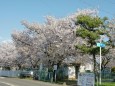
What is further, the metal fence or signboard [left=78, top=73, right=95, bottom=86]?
the metal fence

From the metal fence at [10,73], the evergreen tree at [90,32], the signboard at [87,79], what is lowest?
the signboard at [87,79]

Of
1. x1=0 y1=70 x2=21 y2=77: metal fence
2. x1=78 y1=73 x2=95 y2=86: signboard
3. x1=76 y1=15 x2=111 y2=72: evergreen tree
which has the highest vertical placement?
x1=76 y1=15 x2=111 y2=72: evergreen tree

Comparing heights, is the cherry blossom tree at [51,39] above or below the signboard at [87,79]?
above

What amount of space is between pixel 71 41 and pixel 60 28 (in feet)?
10.4

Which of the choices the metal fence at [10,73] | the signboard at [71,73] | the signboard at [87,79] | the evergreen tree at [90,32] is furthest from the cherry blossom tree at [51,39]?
the signboard at [87,79]

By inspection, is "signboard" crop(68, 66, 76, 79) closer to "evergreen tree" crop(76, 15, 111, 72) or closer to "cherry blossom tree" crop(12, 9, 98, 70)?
"cherry blossom tree" crop(12, 9, 98, 70)

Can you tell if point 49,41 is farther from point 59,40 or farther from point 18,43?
point 18,43

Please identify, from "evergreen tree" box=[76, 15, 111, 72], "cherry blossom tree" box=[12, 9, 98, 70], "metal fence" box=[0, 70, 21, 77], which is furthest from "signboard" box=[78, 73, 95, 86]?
"metal fence" box=[0, 70, 21, 77]

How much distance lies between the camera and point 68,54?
52719mm

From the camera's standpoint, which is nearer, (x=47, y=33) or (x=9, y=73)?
(x=47, y=33)

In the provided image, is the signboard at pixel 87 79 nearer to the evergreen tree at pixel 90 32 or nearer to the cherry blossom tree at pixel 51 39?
the evergreen tree at pixel 90 32

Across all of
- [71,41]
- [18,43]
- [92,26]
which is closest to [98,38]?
[92,26]

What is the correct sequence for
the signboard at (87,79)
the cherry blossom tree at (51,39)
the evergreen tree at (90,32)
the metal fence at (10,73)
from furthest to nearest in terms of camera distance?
the metal fence at (10,73) < the cherry blossom tree at (51,39) < the evergreen tree at (90,32) < the signboard at (87,79)

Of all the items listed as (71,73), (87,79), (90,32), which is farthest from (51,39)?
(87,79)
